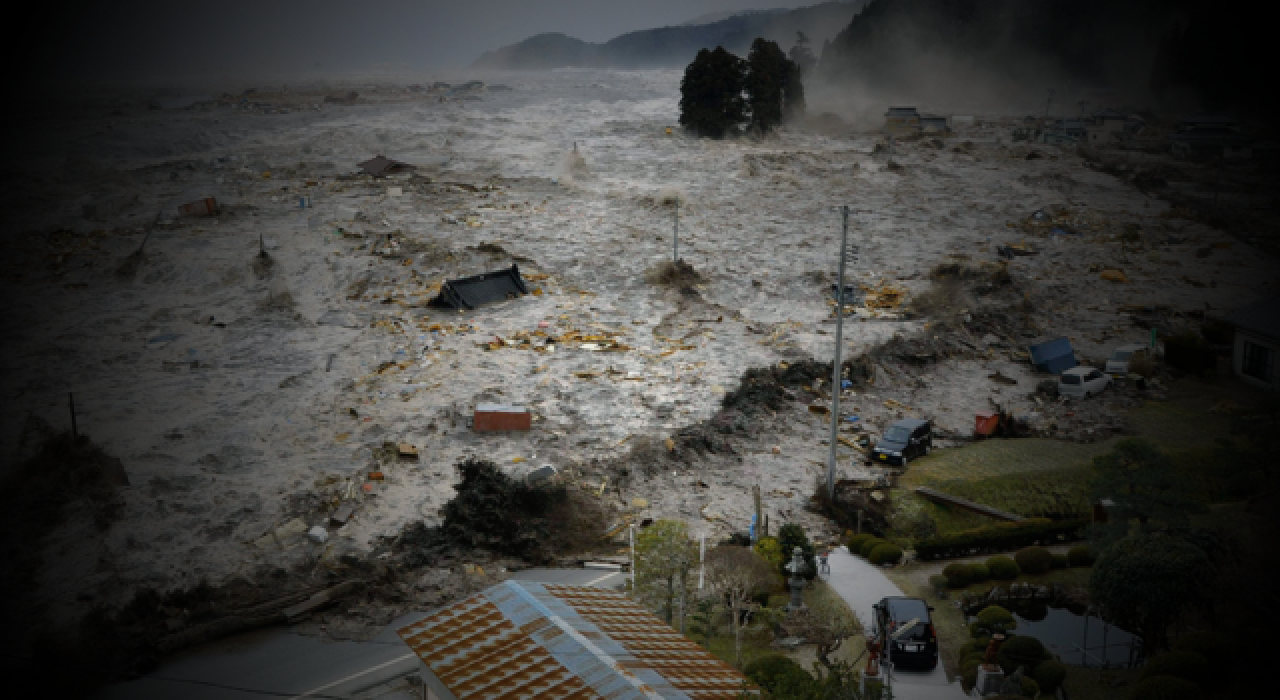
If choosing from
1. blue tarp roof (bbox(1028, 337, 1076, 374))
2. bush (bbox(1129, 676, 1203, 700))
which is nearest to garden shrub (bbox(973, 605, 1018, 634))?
bush (bbox(1129, 676, 1203, 700))

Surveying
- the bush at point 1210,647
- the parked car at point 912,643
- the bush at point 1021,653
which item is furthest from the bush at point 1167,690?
the parked car at point 912,643

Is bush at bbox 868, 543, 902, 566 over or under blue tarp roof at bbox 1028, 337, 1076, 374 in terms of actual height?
under

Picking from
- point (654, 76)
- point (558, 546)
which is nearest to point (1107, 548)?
point (558, 546)

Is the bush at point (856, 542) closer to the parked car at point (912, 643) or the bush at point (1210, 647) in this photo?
the parked car at point (912, 643)

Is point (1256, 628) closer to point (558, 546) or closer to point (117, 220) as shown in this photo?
point (558, 546)

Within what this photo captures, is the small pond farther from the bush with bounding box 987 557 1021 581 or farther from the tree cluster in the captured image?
the tree cluster
